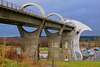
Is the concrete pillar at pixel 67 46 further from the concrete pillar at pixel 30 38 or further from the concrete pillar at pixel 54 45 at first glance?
the concrete pillar at pixel 30 38

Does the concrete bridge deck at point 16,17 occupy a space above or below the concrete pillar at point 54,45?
above

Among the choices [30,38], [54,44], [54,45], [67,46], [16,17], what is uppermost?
[16,17]

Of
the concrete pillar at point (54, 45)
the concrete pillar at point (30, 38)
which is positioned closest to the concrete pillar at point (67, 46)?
the concrete pillar at point (54, 45)

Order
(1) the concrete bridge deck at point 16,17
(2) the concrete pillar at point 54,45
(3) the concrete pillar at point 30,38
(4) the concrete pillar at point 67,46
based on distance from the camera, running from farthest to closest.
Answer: (4) the concrete pillar at point 67,46 → (2) the concrete pillar at point 54,45 → (3) the concrete pillar at point 30,38 → (1) the concrete bridge deck at point 16,17

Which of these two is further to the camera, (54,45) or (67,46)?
(67,46)

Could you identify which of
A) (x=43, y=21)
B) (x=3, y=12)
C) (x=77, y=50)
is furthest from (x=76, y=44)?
(x=3, y=12)

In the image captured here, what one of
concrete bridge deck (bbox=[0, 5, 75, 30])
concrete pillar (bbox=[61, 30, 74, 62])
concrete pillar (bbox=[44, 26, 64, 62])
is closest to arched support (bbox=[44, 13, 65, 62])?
concrete pillar (bbox=[44, 26, 64, 62])

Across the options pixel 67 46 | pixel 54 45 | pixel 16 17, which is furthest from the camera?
pixel 67 46

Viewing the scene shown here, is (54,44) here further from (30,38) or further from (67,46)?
(30,38)

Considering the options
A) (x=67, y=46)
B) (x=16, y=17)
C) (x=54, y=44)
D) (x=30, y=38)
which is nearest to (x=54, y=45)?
(x=54, y=44)

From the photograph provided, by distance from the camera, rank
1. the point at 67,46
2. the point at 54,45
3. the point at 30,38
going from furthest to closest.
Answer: the point at 67,46
the point at 54,45
the point at 30,38

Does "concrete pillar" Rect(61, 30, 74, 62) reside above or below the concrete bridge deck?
below

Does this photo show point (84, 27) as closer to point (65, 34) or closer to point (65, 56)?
point (65, 34)

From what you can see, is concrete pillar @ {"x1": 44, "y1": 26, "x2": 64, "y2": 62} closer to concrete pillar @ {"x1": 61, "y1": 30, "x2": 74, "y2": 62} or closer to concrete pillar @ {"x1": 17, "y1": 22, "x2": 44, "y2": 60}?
concrete pillar @ {"x1": 61, "y1": 30, "x2": 74, "y2": 62}
